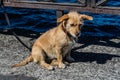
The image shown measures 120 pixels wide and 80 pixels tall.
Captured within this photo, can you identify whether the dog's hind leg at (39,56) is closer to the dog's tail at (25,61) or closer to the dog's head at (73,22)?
the dog's tail at (25,61)

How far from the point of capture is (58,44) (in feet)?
27.5

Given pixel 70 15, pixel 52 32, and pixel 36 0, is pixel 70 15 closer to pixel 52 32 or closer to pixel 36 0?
pixel 52 32

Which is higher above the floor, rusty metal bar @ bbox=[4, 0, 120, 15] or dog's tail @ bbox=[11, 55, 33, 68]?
rusty metal bar @ bbox=[4, 0, 120, 15]

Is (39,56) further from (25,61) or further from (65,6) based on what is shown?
(65,6)

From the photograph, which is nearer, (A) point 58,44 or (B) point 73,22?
(B) point 73,22

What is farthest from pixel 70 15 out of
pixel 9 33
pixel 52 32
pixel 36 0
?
pixel 9 33

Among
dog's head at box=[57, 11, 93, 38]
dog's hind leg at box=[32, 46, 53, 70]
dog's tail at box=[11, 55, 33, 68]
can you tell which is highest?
dog's head at box=[57, 11, 93, 38]

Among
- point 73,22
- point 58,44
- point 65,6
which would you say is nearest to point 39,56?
point 58,44

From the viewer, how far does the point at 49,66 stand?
27.6ft

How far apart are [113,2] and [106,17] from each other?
5.66 feet

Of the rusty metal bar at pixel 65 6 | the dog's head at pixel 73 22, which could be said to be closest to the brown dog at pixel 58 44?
the dog's head at pixel 73 22

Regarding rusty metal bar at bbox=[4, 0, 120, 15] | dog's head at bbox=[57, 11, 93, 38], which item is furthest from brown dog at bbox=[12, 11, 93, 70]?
rusty metal bar at bbox=[4, 0, 120, 15]

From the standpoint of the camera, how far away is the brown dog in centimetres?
796

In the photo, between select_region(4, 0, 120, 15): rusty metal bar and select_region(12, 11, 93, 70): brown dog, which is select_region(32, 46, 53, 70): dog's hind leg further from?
select_region(4, 0, 120, 15): rusty metal bar
